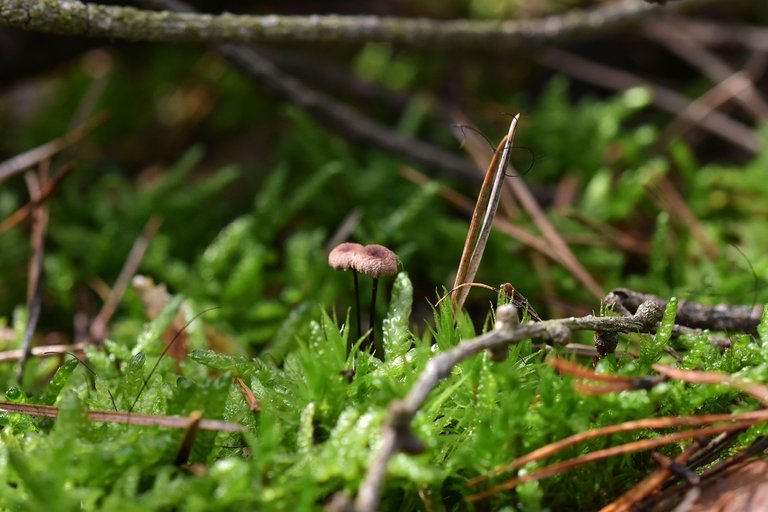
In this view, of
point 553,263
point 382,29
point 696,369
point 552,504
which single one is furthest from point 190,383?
point 553,263

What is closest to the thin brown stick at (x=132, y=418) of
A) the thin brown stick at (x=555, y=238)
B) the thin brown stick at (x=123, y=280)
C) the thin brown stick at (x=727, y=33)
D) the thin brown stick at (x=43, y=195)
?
the thin brown stick at (x=123, y=280)

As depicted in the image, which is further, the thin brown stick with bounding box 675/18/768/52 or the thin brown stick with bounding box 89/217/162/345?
the thin brown stick with bounding box 675/18/768/52

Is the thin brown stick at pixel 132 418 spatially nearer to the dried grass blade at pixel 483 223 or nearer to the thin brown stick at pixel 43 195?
the dried grass blade at pixel 483 223

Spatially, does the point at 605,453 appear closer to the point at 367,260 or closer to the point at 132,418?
the point at 367,260

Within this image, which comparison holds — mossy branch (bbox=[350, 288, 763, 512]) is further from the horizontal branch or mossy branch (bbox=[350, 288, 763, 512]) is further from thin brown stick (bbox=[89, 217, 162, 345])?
thin brown stick (bbox=[89, 217, 162, 345])

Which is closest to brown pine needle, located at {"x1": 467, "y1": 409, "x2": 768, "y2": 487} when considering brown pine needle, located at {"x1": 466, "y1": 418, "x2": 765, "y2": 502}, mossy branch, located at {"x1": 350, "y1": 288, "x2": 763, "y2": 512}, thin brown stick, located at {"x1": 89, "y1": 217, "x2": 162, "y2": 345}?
brown pine needle, located at {"x1": 466, "y1": 418, "x2": 765, "y2": 502}

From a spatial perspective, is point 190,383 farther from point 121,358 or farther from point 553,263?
point 553,263
